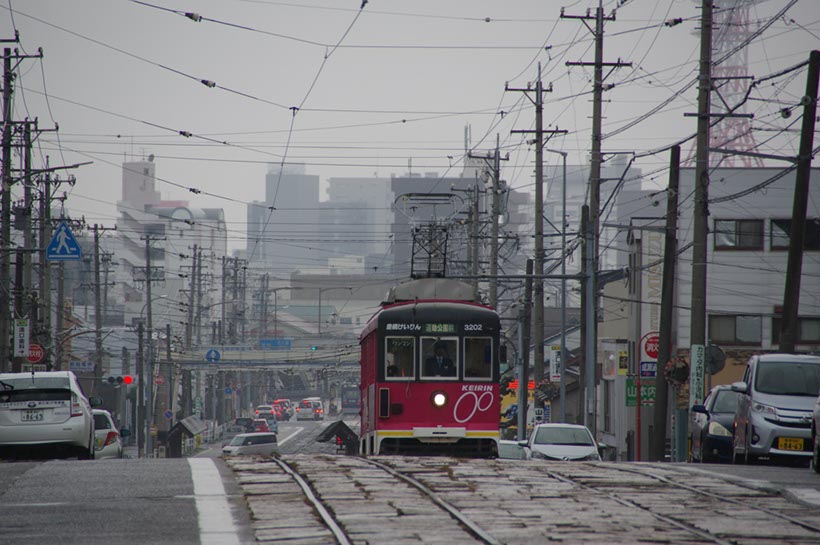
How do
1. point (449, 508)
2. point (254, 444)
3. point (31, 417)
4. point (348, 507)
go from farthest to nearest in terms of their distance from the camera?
point (254, 444) < point (31, 417) < point (348, 507) < point (449, 508)

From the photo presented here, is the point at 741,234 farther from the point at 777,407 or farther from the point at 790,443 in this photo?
the point at 790,443

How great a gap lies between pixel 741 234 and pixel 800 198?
76.4ft

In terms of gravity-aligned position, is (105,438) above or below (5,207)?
below

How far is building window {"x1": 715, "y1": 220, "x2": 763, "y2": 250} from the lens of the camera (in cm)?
4844

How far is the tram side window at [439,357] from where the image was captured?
78.8 feet

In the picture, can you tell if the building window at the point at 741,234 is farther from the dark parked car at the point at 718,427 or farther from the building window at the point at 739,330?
the dark parked car at the point at 718,427

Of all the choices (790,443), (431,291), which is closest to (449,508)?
(790,443)

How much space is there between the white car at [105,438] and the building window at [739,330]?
→ 86.7 ft

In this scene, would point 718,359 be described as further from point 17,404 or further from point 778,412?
point 17,404

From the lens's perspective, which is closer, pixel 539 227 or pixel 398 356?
pixel 398 356

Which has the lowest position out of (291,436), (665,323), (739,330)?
(291,436)

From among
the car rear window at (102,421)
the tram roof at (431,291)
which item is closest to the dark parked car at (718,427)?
the tram roof at (431,291)

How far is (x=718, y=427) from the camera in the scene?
25250mm

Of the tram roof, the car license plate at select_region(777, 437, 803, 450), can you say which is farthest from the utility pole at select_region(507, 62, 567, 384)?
the car license plate at select_region(777, 437, 803, 450)
